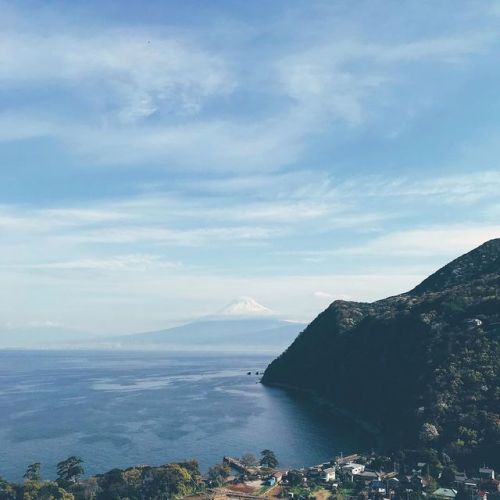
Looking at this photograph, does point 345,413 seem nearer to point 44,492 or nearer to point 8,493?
point 44,492

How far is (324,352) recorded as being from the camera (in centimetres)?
13462

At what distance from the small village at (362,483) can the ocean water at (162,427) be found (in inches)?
368

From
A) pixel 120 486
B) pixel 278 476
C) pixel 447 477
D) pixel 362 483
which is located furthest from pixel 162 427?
pixel 447 477

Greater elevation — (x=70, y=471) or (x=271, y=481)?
(x=70, y=471)

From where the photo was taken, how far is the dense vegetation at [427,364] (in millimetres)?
66000

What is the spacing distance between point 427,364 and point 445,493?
3622cm

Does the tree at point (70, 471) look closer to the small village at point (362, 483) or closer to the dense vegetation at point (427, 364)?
the small village at point (362, 483)

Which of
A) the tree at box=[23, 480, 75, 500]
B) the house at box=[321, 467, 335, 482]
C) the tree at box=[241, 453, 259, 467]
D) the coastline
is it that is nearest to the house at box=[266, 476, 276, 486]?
the house at box=[321, 467, 335, 482]

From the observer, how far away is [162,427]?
307ft

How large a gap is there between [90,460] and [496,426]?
53801mm

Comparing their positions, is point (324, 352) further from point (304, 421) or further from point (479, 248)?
point (479, 248)

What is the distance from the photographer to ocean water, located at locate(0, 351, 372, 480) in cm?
7331

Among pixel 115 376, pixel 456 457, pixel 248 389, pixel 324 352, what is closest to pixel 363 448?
pixel 456 457

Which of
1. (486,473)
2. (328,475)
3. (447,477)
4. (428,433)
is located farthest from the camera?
(428,433)
